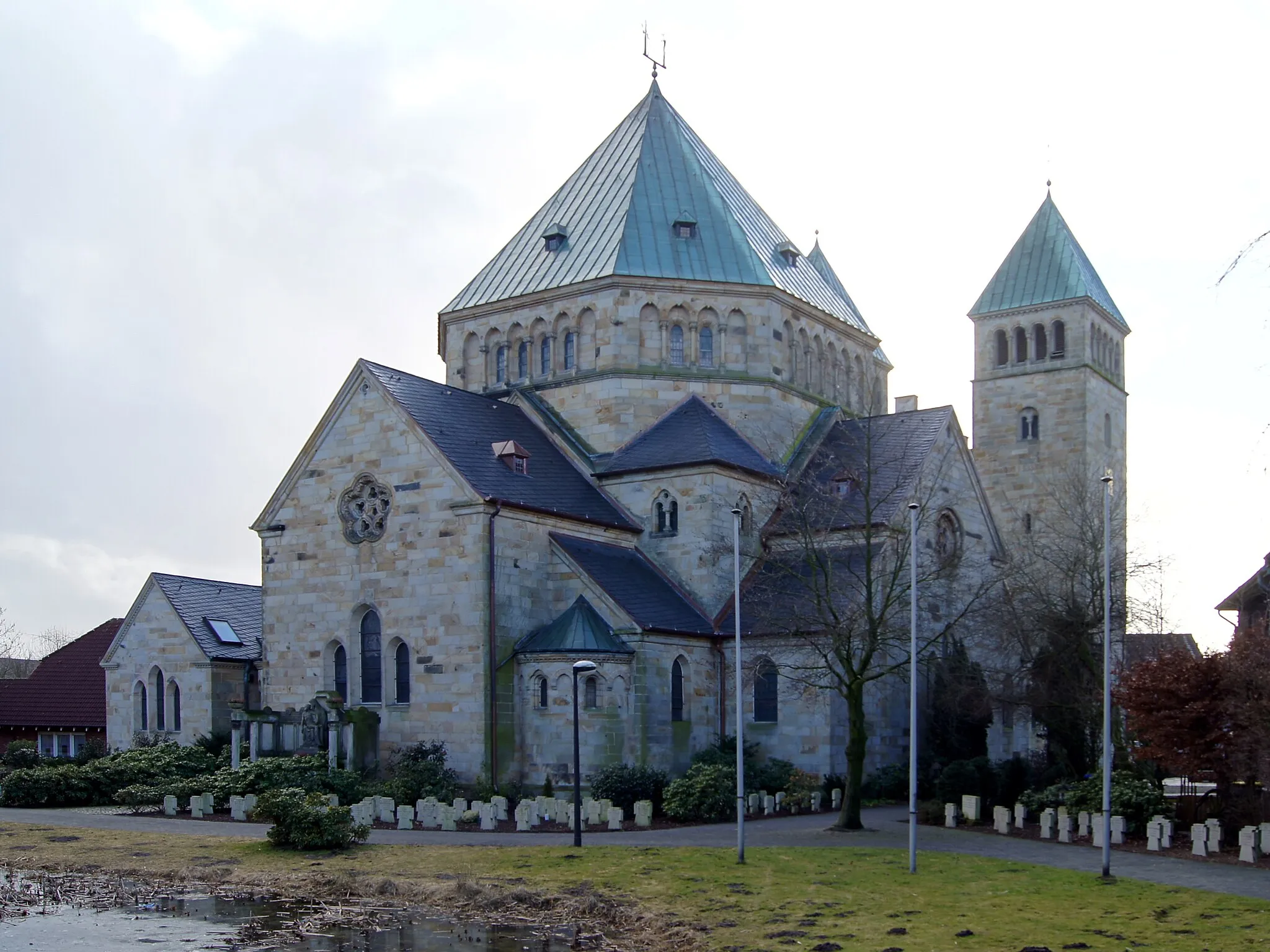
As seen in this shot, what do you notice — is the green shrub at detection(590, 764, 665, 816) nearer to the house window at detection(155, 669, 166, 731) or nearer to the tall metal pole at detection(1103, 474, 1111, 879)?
the tall metal pole at detection(1103, 474, 1111, 879)

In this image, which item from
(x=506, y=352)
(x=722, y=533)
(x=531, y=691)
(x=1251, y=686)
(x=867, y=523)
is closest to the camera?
(x=1251, y=686)

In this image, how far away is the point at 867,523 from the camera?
31359 millimetres

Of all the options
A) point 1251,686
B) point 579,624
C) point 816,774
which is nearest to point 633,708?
point 579,624

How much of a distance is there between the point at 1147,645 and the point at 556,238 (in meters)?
22.6

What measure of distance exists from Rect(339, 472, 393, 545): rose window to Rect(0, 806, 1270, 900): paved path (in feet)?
32.4

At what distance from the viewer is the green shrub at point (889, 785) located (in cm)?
3825

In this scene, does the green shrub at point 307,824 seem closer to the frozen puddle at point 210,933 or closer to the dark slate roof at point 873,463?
the frozen puddle at point 210,933

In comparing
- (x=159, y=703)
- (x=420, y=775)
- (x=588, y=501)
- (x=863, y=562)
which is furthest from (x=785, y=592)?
(x=159, y=703)

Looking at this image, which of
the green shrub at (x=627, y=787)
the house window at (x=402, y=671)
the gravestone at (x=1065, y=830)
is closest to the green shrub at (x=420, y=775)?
the house window at (x=402, y=671)

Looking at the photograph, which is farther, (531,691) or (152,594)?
(152,594)

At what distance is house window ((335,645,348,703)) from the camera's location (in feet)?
133

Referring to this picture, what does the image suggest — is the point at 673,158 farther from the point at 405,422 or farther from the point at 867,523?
the point at 867,523

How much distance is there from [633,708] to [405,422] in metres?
9.99

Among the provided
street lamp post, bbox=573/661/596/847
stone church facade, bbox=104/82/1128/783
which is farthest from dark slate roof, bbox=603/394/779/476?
street lamp post, bbox=573/661/596/847
